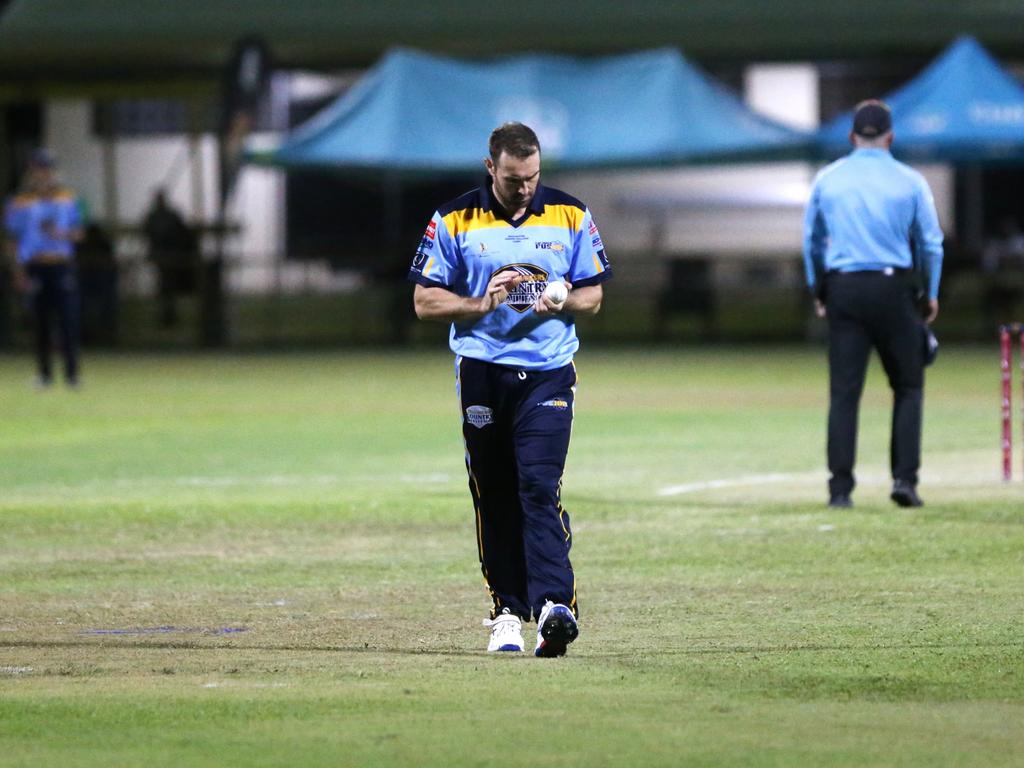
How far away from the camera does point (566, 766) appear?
5.67 m

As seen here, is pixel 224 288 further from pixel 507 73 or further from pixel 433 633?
pixel 433 633

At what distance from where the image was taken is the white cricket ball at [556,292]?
7.39m

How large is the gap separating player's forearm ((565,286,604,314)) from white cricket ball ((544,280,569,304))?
0.36 feet

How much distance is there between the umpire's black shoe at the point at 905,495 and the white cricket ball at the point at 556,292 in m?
4.75

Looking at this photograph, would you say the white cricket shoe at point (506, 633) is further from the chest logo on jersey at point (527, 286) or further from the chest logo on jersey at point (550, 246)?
the chest logo on jersey at point (550, 246)

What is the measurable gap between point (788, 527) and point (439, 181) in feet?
79.0

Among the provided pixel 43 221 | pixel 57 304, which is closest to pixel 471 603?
pixel 43 221

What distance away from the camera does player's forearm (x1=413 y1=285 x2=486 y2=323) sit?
755 centimetres

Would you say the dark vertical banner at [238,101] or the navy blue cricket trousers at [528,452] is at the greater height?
the dark vertical banner at [238,101]

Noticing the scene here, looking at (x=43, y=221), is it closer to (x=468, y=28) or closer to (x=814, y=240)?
(x=468, y=28)

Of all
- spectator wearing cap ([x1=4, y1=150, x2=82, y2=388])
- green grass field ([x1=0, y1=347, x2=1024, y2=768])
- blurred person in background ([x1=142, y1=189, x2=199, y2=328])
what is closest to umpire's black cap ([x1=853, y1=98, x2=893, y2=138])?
green grass field ([x1=0, y1=347, x2=1024, y2=768])

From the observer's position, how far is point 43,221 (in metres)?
21.1

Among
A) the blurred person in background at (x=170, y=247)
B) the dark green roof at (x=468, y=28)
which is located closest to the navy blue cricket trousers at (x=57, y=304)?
the dark green roof at (x=468, y=28)

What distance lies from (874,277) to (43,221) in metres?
11.8
